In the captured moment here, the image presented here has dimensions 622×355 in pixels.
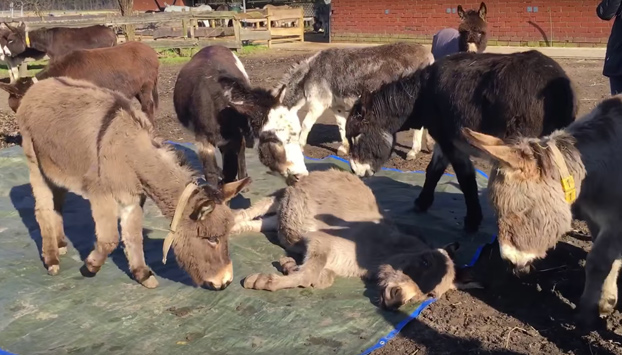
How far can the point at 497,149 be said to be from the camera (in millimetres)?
2949

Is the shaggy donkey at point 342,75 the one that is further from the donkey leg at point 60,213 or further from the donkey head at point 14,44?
the donkey head at point 14,44

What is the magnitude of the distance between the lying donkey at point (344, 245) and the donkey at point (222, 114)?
93 centimetres

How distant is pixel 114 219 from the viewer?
4059 mm

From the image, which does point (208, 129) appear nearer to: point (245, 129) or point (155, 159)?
point (245, 129)

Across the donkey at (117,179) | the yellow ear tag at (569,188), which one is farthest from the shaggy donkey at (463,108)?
the donkey at (117,179)

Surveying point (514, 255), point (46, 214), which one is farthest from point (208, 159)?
point (514, 255)

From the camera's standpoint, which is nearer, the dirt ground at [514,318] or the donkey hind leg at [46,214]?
the dirt ground at [514,318]

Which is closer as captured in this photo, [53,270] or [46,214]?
[53,270]

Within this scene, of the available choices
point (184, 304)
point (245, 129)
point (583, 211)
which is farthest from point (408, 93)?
point (184, 304)

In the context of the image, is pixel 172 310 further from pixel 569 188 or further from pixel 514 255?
pixel 569 188

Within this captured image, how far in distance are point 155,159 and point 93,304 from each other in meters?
0.99

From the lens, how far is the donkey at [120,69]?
715cm

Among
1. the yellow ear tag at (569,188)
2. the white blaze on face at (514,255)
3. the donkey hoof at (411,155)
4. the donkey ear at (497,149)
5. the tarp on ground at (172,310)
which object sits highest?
the donkey ear at (497,149)

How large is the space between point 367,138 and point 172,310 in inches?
104
